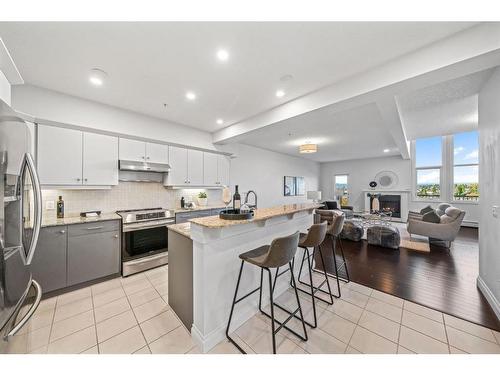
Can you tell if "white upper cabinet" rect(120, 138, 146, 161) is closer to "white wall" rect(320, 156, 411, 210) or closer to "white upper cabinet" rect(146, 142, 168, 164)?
"white upper cabinet" rect(146, 142, 168, 164)

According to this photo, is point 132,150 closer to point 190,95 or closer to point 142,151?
point 142,151

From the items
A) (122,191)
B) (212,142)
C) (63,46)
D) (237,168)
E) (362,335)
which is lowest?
(362,335)

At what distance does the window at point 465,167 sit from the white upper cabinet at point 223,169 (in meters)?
7.39

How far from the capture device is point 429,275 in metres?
2.80

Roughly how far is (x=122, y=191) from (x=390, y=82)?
4.09 meters

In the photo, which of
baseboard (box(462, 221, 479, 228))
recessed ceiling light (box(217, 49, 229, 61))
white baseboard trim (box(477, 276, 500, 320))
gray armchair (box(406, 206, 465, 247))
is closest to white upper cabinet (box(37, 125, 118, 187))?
recessed ceiling light (box(217, 49, 229, 61))

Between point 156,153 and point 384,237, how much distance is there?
4.86m

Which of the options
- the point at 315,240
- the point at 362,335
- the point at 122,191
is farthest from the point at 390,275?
the point at 122,191

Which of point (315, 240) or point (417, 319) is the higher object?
point (315, 240)

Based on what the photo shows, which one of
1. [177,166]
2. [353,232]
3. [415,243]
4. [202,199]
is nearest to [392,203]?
[415,243]

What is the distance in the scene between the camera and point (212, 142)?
4.32 metres

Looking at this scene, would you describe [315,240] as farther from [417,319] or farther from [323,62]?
[323,62]

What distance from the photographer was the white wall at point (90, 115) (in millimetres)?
2316

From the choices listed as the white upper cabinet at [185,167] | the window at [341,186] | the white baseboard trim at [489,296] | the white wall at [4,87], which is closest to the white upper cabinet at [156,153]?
the white upper cabinet at [185,167]
